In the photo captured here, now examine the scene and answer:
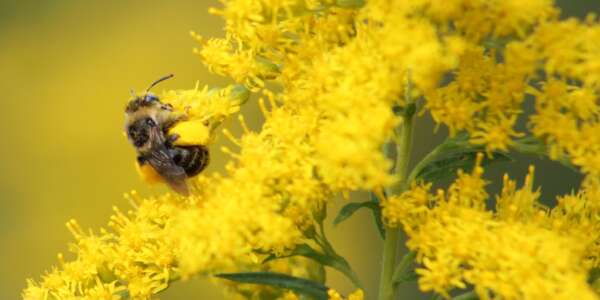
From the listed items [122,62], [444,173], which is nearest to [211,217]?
[444,173]

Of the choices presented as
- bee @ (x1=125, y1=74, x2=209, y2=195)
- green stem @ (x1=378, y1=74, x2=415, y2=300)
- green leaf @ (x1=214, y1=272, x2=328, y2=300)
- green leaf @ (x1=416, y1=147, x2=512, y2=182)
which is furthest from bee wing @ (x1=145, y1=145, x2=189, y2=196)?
green leaf @ (x1=416, y1=147, x2=512, y2=182)

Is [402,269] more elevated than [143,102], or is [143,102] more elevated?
[143,102]

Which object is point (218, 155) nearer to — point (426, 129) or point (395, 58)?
point (426, 129)

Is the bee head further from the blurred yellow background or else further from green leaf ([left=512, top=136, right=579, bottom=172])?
the blurred yellow background

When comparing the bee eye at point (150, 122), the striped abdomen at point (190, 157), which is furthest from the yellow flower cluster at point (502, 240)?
the bee eye at point (150, 122)

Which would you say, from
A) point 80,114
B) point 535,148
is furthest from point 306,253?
point 80,114

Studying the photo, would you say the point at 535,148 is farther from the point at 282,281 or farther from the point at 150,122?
the point at 150,122
